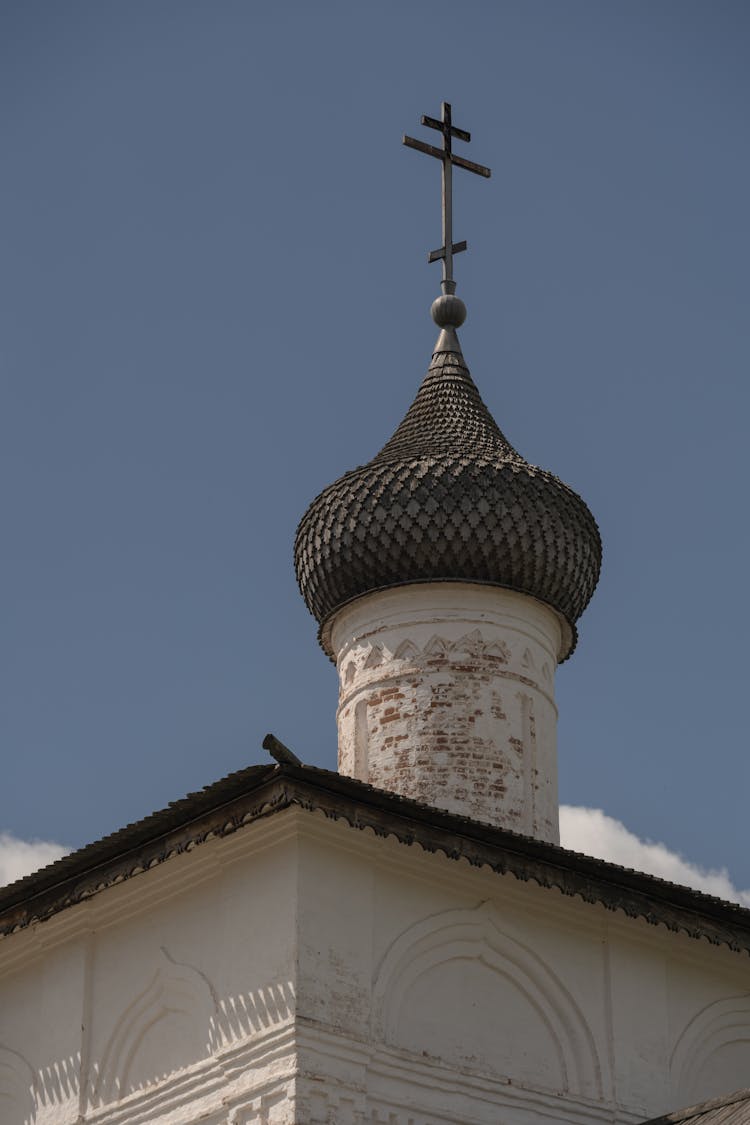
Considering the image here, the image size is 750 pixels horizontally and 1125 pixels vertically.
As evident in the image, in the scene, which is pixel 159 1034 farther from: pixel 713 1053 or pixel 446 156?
pixel 446 156

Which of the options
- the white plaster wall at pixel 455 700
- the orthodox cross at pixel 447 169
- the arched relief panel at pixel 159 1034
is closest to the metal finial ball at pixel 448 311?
the orthodox cross at pixel 447 169

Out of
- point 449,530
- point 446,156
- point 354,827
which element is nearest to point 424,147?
point 446,156

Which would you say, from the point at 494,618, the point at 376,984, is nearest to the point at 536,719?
the point at 494,618

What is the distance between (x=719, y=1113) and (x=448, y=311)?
22.4 ft

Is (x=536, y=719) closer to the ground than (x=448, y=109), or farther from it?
closer to the ground

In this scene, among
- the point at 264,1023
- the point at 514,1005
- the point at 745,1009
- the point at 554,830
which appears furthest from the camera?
the point at 554,830

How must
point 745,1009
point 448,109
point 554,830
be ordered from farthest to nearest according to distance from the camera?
point 448,109 < point 554,830 < point 745,1009

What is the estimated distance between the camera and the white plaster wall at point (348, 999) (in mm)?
11391

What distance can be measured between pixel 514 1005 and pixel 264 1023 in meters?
1.59

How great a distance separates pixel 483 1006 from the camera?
1220 cm

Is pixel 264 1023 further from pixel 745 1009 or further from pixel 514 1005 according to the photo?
pixel 745 1009

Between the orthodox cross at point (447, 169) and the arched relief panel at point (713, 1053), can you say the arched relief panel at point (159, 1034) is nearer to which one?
the arched relief panel at point (713, 1053)

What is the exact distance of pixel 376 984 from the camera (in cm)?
1163

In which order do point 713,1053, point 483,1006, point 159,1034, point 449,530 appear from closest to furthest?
point 159,1034, point 483,1006, point 713,1053, point 449,530
